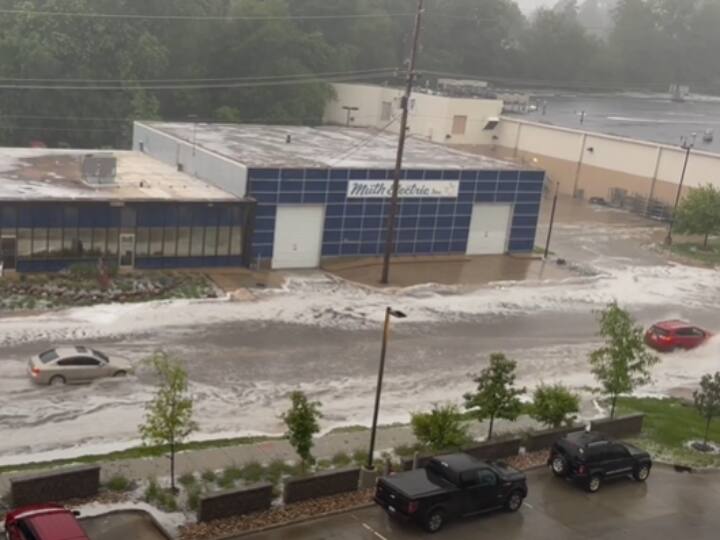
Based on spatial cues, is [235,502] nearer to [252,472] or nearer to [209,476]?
[209,476]

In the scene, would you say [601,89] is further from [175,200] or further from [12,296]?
[12,296]

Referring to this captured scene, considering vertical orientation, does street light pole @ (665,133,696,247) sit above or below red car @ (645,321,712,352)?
above

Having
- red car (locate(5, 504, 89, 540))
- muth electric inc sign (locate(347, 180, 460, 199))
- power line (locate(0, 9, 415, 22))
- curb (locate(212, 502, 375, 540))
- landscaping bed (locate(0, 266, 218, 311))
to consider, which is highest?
power line (locate(0, 9, 415, 22))

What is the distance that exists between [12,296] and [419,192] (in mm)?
18379

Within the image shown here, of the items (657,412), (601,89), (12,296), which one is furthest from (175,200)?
(601,89)

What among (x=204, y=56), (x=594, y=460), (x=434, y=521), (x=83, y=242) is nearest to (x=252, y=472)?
(x=434, y=521)

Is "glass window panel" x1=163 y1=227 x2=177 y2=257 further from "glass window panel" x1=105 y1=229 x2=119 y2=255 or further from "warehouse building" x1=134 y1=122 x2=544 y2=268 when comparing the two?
"warehouse building" x1=134 y1=122 x2=544 y2=268

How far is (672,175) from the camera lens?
6094 centimetres

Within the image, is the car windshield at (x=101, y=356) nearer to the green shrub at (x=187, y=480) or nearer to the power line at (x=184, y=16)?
the green shrub at (x=187, y=480)

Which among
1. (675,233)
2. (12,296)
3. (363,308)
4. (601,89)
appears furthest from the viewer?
(601,89)

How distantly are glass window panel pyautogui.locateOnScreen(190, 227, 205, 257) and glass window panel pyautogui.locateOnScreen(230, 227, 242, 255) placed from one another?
132 centimetres

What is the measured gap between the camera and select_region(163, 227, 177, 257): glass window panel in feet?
124

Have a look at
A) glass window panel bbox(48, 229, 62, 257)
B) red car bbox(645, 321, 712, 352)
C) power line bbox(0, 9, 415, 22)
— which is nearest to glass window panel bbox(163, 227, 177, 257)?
glass window panel bbox(48, 229, 62, 257)

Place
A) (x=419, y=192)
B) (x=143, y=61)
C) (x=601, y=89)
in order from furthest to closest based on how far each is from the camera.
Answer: (x=601, y=89)
(x=143, y=61)
(x=419, y=192)
